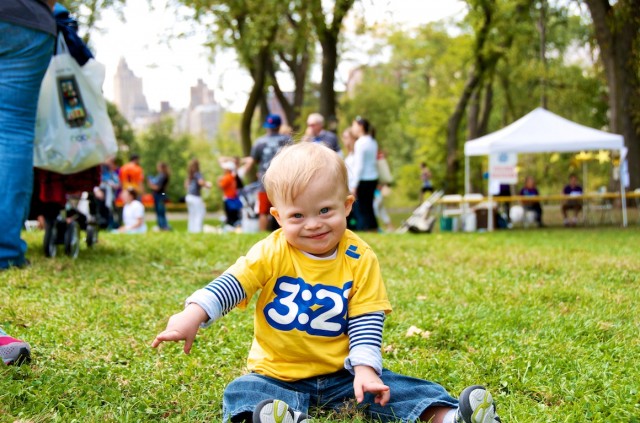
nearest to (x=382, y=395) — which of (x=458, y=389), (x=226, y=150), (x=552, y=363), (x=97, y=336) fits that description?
(x=458, y=389)

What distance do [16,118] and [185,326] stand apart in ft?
10.8

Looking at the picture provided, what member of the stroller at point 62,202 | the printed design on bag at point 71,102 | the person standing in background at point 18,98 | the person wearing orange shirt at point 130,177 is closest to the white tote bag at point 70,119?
the printed design on bag at point 71,102

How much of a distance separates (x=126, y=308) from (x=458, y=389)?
2115 millimetres

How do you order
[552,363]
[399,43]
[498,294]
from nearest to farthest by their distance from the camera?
[552,363] < [498,294] < [399,43]

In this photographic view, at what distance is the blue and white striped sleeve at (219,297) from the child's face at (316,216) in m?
0.25

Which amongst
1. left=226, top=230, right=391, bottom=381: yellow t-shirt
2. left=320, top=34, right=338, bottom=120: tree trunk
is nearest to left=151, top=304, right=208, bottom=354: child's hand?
left=226, top=230, right=391, bottom=381: yellow t-shirt

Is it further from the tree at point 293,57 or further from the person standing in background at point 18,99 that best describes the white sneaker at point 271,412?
the tree at point 293,57

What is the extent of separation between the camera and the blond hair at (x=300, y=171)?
2539 mm

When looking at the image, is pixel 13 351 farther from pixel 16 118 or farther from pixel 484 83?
pixel 484 83

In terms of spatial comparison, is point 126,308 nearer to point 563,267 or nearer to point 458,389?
point 458,389

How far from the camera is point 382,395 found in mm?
2445

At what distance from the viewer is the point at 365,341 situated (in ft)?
8.29

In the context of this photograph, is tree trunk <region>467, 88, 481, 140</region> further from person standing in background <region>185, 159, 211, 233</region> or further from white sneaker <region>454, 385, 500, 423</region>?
white sneaker <region>454, 385, 500, 423</region>

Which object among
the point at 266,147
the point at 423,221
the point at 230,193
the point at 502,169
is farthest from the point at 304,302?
the point at 502,169
